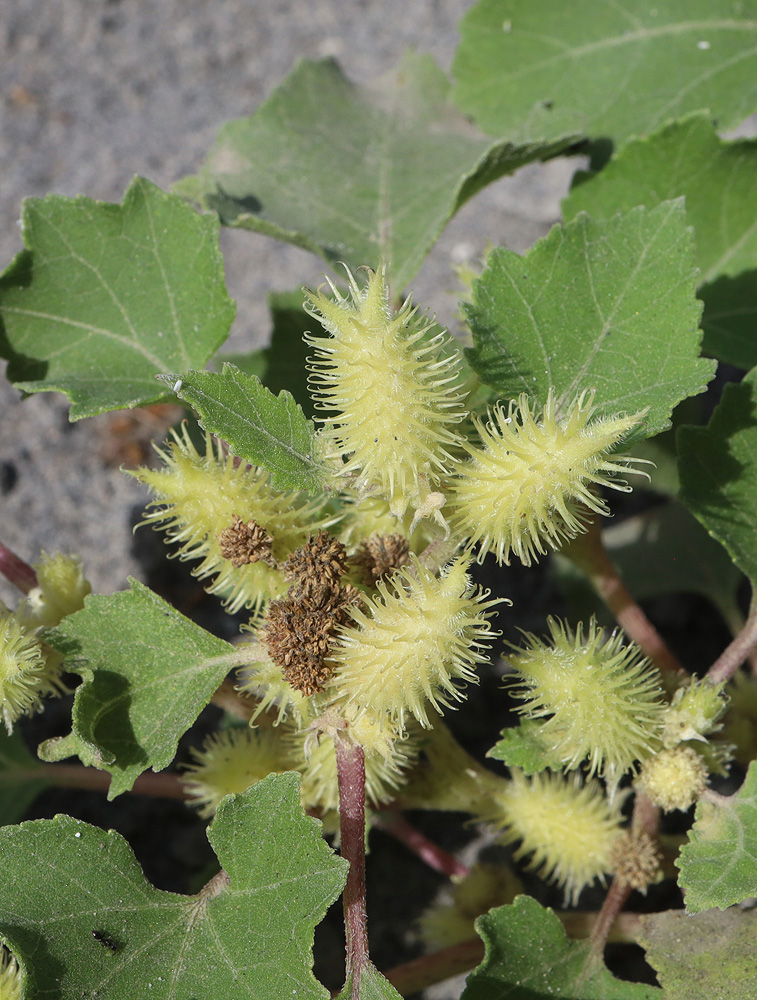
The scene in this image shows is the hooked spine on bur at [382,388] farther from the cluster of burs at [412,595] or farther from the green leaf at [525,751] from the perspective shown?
the green leaf at [525,751]

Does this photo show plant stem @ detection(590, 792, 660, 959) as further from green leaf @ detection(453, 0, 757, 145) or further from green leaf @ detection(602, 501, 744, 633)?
green leaf @ detection(453, 0, 757, 145)

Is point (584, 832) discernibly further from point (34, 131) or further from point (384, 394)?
point (34, 131)

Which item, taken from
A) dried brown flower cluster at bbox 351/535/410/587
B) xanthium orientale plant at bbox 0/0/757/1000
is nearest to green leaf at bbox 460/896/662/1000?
xanthium orientale plant at bbox 0/0/757/1000

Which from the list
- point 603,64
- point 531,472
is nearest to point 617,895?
point 531,472

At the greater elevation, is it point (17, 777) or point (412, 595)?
point (412, 595)

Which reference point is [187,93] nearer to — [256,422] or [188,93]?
[188,93]

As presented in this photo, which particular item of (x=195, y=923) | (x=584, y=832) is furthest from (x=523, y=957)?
(x=195, y=923)

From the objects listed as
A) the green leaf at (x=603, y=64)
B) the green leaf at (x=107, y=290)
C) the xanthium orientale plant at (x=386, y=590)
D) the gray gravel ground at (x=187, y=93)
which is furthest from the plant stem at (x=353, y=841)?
the gray gravel ground at (x=187, y=93)

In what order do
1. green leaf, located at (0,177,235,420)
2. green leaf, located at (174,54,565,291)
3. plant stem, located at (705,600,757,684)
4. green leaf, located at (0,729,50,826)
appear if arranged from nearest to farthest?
plant stem, located at (705,600,757,684), green leaf, located at (0,177,235,420), green leaf, located at (0,729,50,826), green leaf, located at (174,54,565,291)
